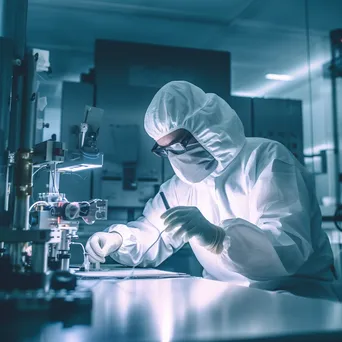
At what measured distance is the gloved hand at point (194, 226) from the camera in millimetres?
1288

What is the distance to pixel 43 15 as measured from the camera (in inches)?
144

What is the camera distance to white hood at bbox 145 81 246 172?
5.16 feet

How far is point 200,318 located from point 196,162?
102cm

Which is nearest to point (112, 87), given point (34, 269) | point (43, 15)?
point (43, 15)

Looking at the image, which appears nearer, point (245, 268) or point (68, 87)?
point (245, 268)

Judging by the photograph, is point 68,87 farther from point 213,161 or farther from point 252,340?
point 252,340

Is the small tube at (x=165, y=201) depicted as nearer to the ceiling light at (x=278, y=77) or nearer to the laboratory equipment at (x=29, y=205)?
the laboratory equipment at (x=29, y=205)

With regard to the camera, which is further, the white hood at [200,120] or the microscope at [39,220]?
the white hood at [200,120]

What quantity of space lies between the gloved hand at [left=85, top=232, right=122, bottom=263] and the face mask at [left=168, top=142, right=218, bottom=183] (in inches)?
15.0

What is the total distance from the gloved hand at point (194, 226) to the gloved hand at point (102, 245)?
376 millimetres

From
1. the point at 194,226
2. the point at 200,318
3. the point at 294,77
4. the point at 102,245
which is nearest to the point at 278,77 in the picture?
the point at 294,77

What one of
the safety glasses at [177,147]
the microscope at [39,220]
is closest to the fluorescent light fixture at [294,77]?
the safety glasses at [177,147]

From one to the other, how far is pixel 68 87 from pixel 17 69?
1.91 metres

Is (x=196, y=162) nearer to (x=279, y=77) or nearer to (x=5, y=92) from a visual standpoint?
(x=5, y=92)
